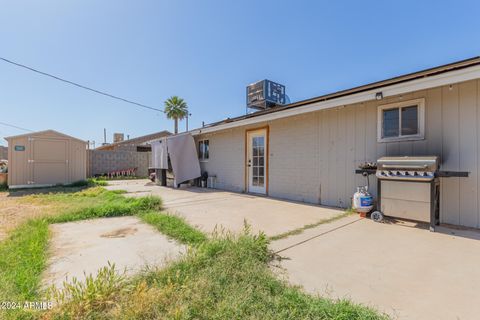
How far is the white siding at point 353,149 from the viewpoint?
3641mm


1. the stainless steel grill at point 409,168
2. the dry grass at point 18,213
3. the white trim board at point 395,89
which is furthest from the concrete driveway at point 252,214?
the dry grass at point 18,213

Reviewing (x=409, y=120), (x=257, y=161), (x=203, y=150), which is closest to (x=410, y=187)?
(x=409, y=120)

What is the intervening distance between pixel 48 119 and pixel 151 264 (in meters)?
24.5

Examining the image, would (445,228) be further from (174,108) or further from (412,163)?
(174,108)

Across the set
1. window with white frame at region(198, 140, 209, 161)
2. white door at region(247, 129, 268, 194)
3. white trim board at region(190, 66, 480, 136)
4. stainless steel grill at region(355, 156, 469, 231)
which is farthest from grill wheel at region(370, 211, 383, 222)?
window with white frame at region(198, 140, 209, 161)

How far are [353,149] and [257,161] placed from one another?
3.33m

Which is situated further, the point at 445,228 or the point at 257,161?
the point at 257,161

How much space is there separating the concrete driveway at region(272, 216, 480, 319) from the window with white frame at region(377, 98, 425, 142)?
179 cm

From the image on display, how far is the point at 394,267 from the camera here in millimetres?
2252

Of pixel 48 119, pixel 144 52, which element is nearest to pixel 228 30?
pixel 144 52

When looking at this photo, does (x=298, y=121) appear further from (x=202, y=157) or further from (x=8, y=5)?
(x=8, y=5)

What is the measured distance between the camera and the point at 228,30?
8.39 metres

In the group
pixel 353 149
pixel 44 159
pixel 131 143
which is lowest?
pixel 44 159

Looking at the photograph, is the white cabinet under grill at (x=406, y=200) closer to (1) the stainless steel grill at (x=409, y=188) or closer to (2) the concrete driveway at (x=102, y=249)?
(1) the stainless steel grill at (x=409, y=188)
